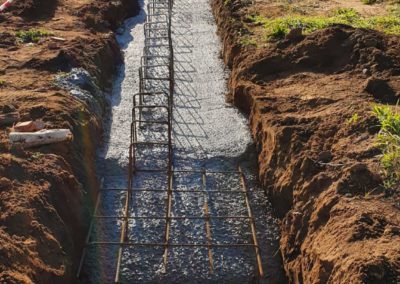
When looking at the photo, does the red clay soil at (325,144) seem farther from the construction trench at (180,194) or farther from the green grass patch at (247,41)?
the construction trench at (180,194)

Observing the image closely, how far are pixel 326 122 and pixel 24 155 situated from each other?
6.01m

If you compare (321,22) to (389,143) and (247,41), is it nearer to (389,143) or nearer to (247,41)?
(247,41)

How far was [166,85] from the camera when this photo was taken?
1672 cm

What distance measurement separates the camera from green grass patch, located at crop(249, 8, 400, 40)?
689 inches

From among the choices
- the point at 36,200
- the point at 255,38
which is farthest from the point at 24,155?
the point at 255,38

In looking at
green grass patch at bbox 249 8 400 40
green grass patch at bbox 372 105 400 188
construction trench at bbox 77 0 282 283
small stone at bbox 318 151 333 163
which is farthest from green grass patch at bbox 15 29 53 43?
green grass patch at bbox 372 105 400 188

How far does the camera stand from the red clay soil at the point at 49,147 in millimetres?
8547

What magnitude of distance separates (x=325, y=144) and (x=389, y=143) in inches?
61.9

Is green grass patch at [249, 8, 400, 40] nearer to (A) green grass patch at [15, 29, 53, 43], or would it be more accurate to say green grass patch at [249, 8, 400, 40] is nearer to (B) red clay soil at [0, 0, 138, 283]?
(B) red clay soil at [0, 0, 138, 283]

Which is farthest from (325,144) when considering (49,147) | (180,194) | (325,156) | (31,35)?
(31,35)

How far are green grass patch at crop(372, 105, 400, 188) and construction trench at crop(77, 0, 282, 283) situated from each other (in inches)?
99.7

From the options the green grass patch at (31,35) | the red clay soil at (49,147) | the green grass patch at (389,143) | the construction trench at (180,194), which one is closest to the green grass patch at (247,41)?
the construction trench at (180,194)

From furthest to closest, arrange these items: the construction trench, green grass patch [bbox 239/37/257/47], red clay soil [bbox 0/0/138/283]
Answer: green grass patch [bbox 239/37/257/47]
the construction trench
red clay soil [bbox 0/0/138/283]

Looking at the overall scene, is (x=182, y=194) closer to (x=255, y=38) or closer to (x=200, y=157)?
(x=200, y=157)
